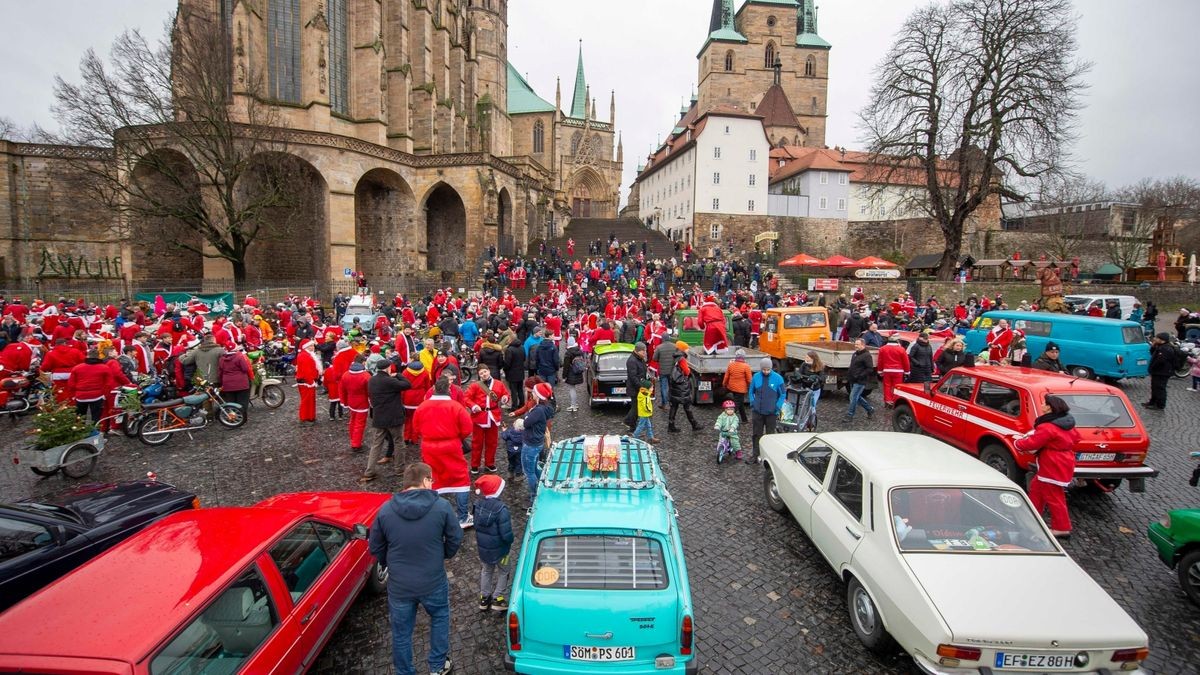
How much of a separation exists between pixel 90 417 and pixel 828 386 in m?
14.9

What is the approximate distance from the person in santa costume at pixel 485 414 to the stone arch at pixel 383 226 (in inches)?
1100

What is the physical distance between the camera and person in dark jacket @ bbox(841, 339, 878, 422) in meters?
10.8

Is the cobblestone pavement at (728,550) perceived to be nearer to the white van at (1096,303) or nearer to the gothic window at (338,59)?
the white van at (1096,303)

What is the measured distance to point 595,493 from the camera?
4.54 meters

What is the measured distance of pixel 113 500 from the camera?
521 centimetres

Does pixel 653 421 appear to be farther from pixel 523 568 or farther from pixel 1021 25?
pixel 1021 25

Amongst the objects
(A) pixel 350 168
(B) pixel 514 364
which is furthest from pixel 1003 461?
(A) pixel 350 168

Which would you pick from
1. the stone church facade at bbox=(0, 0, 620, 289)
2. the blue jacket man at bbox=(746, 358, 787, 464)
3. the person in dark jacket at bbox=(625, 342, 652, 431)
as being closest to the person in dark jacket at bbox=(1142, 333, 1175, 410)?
the blue jacket man at bbox=(746, 358, 787, 464)

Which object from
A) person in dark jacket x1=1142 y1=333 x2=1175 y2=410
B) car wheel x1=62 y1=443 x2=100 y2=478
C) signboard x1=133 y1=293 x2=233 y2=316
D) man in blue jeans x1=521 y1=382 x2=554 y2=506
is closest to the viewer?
man in blue jeans x1=521 y1=382 x2=554 y2=506

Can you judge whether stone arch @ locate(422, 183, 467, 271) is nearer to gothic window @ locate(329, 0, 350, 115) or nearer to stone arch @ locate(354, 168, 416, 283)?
stone arch @ locate(354, 168, 416, 283)

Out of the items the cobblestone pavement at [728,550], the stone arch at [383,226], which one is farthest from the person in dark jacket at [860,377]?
the stone arch at [383,226]

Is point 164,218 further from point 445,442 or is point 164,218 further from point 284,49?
point 445,442

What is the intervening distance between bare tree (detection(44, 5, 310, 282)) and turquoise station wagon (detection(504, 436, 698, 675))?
26701 mm

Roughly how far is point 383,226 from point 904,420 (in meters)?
31.8
